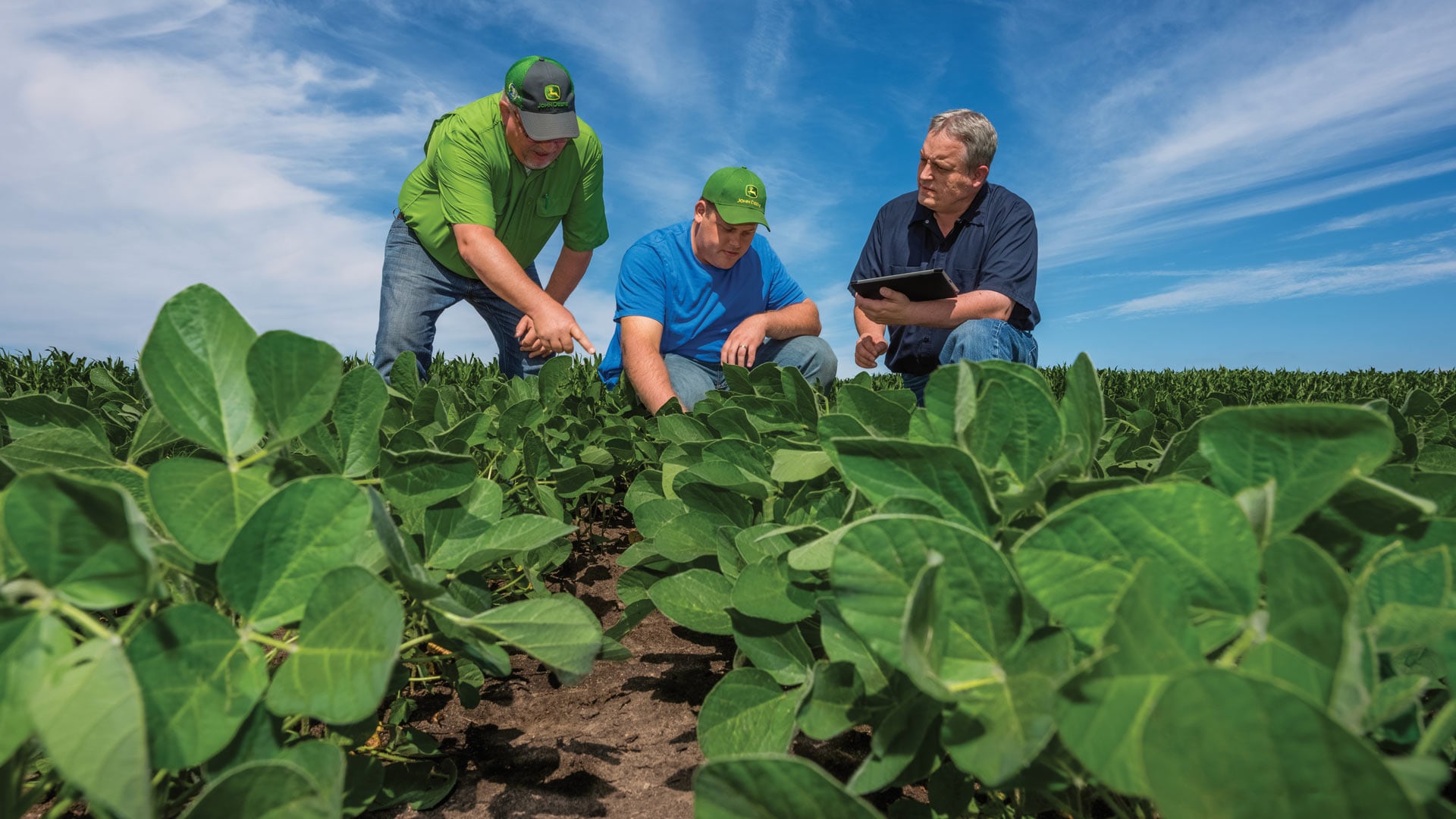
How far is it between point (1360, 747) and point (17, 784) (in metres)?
0.91

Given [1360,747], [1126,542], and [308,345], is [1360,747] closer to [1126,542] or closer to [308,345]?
[1126,542]

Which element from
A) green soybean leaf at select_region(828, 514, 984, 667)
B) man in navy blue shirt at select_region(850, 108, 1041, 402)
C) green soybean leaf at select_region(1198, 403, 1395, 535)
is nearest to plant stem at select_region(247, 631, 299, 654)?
green soybean leaf at select_region(828, 514, 984, 667)

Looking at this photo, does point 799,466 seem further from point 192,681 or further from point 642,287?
point 642,287

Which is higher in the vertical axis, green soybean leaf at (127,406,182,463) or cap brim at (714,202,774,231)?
cap brim at (714,202,774,231)

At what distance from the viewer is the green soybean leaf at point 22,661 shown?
57 cm

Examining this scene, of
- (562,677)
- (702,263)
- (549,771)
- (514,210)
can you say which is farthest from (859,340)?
(562,677)

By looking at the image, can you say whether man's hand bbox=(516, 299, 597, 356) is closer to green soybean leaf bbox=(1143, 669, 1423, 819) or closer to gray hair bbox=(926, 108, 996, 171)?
gray hair bbox=(926, 108, 996, 171)

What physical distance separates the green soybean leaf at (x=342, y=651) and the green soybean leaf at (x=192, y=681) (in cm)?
3

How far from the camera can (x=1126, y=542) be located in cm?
Answer: 61

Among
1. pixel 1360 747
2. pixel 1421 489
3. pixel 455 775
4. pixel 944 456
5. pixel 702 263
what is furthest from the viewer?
pixel 702 263

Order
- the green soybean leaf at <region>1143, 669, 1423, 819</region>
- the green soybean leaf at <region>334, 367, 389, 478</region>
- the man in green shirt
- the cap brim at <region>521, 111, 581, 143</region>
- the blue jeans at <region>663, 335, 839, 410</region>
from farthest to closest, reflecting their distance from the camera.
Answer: the cap brim at <region>521, 111, 581, 143</region>, the man in green shirt, the blue jeans at <region>663, 335, 839, 410</region>, the green soybean leaf at <region>334, 367, 389, 478</region>, the green soybean leaf at <region>1143, 669, 1423, 819</region>

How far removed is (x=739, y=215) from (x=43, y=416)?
4003mm

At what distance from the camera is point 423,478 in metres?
1.04

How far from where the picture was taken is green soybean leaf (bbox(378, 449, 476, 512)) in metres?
1.03
